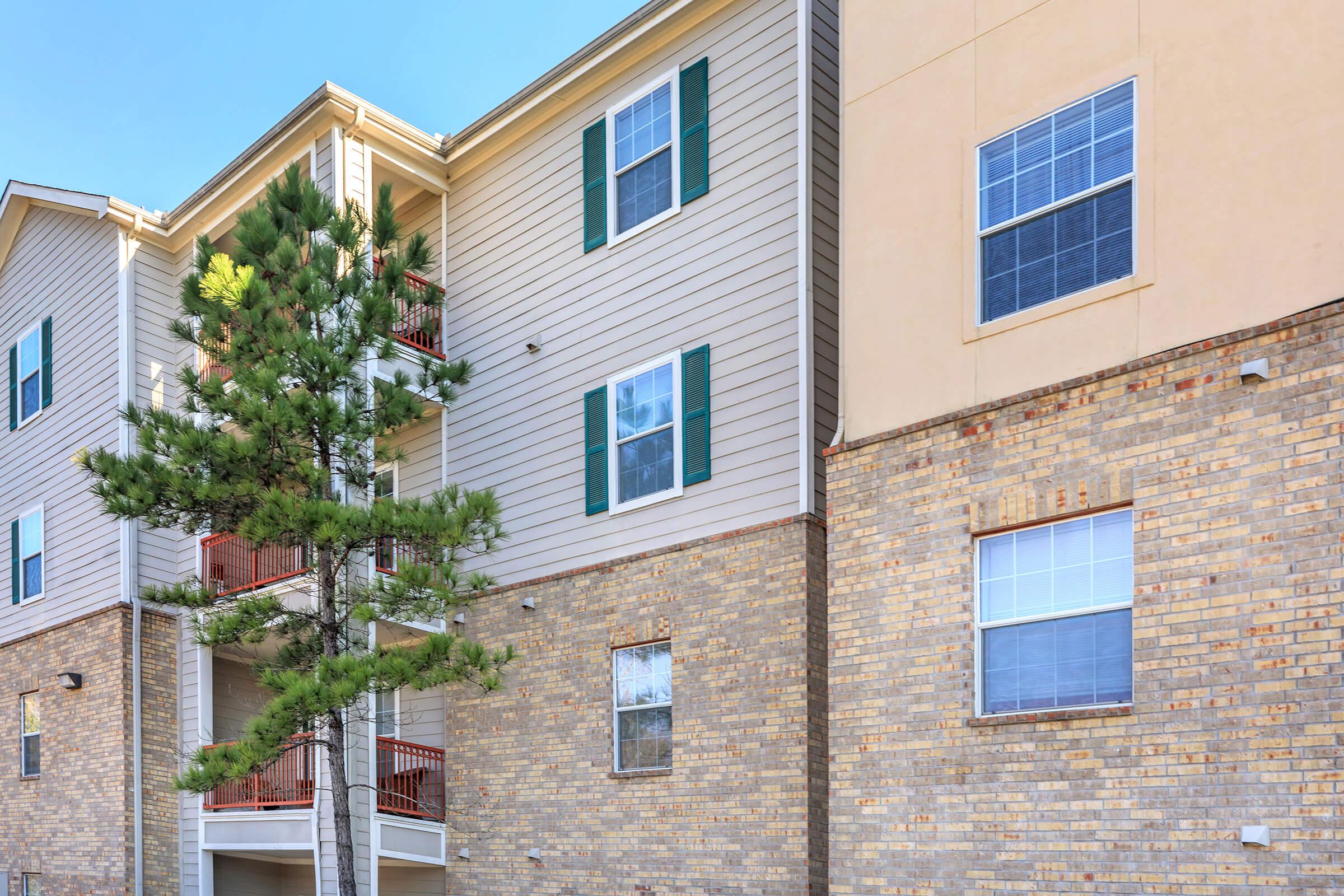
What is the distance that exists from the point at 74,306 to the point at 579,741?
1182 centimetres

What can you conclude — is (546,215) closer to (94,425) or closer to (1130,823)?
(94,425)

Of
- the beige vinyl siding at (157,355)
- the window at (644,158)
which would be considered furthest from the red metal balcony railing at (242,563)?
the window at (644,158)

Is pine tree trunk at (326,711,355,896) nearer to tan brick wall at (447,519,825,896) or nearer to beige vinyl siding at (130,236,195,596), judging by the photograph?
tan brick wall at (447,519,825,896)

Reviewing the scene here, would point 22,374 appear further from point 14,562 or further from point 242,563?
point 242,563

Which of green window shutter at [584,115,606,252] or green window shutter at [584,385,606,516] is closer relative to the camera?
green window shutter at [584,385,606,516]

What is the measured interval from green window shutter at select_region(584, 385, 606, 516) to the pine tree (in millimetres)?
1264

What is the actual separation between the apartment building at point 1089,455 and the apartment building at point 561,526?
71.0 inches

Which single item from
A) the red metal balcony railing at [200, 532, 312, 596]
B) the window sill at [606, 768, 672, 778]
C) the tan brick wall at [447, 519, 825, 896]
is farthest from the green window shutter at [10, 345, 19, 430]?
the window sill at [606, 768, 672, 778]

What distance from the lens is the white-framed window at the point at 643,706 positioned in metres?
12.7

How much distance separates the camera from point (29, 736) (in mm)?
19609

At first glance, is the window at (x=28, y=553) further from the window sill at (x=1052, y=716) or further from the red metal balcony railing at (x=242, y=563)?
the window sill at (x=1052, y=716)

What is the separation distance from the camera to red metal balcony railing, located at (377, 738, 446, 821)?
1477 centimetres

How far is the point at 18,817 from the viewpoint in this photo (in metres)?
19.5

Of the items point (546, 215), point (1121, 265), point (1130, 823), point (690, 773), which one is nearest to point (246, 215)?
point (546, 215)
